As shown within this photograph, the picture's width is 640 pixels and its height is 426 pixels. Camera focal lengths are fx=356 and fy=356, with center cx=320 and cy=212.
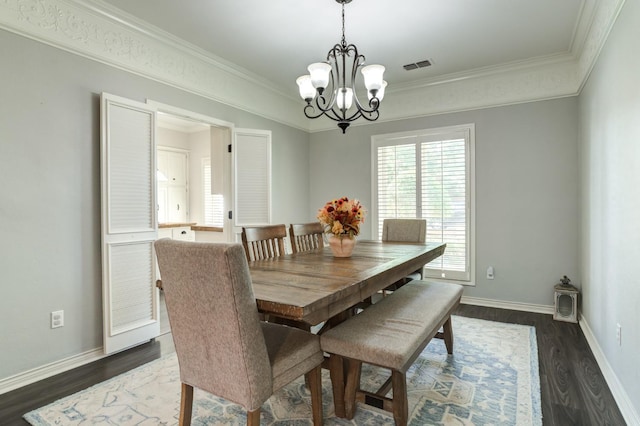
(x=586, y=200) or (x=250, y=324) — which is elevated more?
(x=586, y=200)

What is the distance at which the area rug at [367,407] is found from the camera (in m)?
1.94

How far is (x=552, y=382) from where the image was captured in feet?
7.64

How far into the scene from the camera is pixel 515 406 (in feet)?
6.73

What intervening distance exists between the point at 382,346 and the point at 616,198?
1.86 meters

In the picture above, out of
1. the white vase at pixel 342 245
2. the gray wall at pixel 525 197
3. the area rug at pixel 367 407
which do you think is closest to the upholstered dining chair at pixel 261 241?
the white vase at pixel 342 245

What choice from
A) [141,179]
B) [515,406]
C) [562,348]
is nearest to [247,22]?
[141,179]

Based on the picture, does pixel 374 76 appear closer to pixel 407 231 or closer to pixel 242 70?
pixel 407 231

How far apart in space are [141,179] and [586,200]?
4040 millimetres

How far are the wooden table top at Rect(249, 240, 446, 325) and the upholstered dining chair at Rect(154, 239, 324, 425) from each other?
15 cm

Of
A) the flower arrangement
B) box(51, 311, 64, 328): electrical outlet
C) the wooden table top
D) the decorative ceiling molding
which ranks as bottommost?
box(51, 311, 64, 328): electrical outlet

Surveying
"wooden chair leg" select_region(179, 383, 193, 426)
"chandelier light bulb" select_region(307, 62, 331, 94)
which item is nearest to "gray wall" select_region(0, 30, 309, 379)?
"wooden chair leg" select_region(179, 383, 193, 426)

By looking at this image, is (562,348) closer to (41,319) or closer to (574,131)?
(574,131)

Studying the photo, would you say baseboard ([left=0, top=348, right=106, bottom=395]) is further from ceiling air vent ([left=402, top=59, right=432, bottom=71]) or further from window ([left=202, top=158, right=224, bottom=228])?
ceiling air vent ([left=402, top=59, right=432, bottom=71])

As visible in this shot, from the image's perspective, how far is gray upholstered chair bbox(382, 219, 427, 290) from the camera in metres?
3.63
